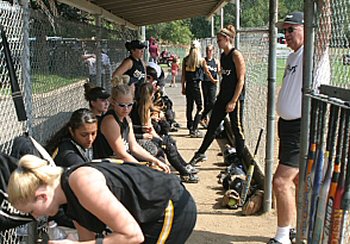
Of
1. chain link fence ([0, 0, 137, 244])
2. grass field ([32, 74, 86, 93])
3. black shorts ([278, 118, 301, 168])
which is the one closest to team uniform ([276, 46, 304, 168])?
black shorts ([278, 118, 301, 168])

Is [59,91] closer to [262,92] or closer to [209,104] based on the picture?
[262,92]

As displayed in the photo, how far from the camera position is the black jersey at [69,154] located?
375cm

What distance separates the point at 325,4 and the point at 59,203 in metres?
2.09

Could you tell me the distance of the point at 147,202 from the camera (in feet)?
9.03

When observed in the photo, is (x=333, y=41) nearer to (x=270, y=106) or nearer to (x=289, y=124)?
(x=289, y=124)

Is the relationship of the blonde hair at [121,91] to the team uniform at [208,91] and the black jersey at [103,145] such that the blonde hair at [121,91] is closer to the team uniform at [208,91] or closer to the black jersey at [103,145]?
the black jersey at [103,145]

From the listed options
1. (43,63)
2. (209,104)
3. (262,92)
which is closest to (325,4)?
(43,63)

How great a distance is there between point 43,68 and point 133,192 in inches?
107

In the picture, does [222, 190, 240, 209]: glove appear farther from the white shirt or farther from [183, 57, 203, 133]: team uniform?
[183, 57, 203, 133]: team uniform

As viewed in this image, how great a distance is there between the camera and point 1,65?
11.9ft

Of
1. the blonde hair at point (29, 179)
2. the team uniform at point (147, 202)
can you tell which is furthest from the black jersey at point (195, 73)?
the blonde hair at point (29, 179)

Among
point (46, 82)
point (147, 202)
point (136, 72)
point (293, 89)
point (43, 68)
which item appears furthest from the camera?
point (136, 72)

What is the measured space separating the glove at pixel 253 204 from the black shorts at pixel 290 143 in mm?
1275

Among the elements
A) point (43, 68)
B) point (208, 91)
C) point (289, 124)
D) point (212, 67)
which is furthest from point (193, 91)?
point (289, 124)
